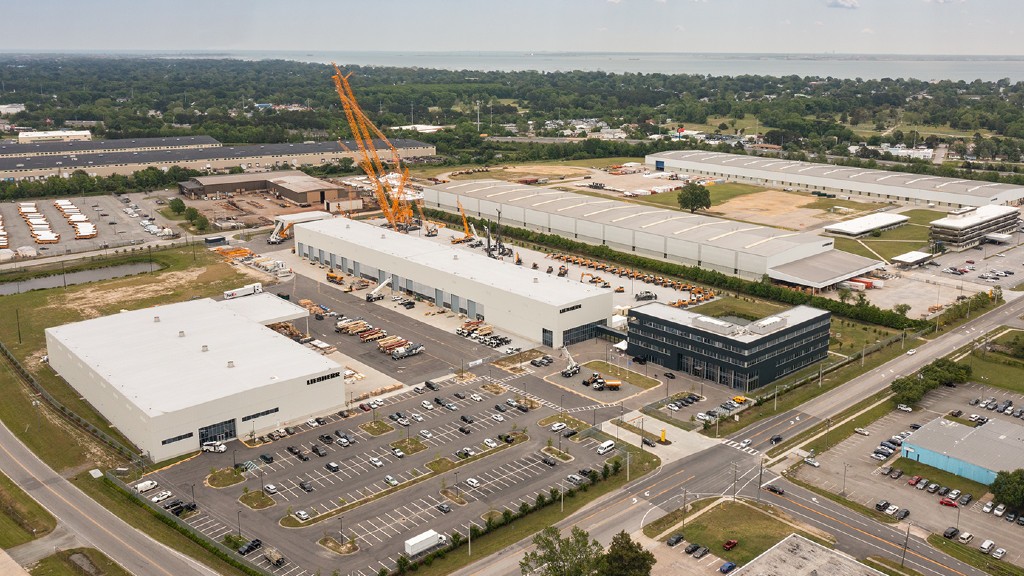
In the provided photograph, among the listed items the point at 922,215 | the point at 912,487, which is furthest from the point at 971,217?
the point at 912,487

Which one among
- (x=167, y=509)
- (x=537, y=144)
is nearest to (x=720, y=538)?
(x=167, y=509)

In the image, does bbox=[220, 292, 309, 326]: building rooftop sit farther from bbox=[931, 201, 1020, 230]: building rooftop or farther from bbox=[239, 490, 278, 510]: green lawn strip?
bbox=[931, 201, 1020, 230]: building rooftop

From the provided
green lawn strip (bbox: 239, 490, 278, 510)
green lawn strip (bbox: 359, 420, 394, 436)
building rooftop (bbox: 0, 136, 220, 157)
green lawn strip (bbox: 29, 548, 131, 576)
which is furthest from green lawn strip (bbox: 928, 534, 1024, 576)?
building rooftop (bbox: 0, 136, 220, 157)

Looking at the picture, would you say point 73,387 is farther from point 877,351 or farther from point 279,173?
point 279,173

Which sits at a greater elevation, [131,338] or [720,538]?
[131,338]

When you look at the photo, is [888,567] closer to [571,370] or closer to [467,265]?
[571,370]
